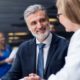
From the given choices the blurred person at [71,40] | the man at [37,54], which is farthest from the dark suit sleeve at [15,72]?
the blurred person at [71,40]

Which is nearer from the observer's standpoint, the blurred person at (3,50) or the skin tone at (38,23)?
the skin tone at (38,23)

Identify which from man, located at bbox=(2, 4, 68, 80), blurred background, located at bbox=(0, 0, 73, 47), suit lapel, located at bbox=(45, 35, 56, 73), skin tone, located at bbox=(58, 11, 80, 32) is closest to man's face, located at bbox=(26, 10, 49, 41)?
man, located at bbox=(2, 4, 68, 80)

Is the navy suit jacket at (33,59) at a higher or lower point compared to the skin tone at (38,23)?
lower

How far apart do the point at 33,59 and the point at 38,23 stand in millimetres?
362

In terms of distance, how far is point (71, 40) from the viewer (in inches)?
35.8

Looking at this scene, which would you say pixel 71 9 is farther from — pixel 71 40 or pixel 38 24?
pixel 38 24

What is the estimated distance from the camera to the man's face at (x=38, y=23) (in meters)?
2.22

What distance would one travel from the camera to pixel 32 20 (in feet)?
7.30

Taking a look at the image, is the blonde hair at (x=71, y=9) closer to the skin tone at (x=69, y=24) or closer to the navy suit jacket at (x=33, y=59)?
the skin tone at (x=69, y=24)

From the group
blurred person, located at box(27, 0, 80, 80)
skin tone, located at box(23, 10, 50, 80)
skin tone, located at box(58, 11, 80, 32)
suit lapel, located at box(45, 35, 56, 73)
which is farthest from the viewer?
skin tone, located at box(23, 10, 50, 80)

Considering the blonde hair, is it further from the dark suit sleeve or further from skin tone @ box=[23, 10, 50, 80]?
skin tone @ box=[23, 10, 50, 80]

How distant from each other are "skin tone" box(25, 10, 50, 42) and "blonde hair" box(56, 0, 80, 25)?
119 cm

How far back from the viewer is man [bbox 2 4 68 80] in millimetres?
1977

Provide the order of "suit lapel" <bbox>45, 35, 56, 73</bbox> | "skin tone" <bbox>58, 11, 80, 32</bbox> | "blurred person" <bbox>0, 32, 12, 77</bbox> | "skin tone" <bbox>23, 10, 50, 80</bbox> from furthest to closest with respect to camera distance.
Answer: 1. "blurred person" <bbox>0, 32, 12, 77</bbox>
2. "skin tone" <bbox>23, 10, 50, 80</bbox>
3. "suit lapel" <bbox>45, 35, 56, 73</bbox>
4. "skin tone" <bbox>58, 11, 80, 32</bbox>
